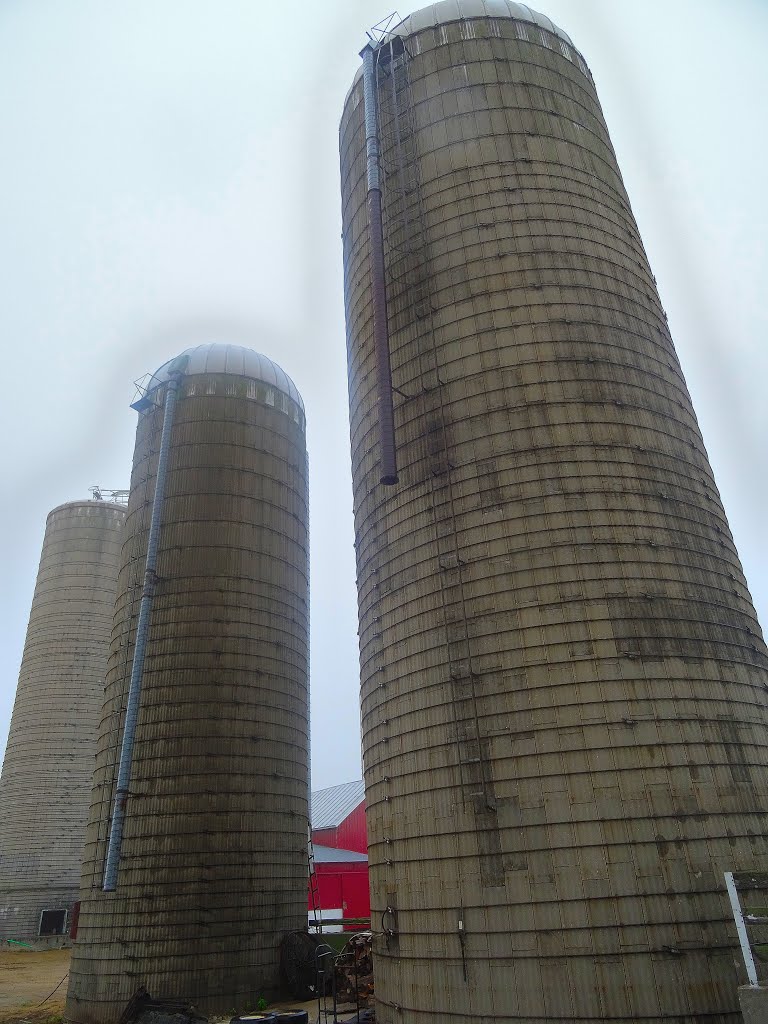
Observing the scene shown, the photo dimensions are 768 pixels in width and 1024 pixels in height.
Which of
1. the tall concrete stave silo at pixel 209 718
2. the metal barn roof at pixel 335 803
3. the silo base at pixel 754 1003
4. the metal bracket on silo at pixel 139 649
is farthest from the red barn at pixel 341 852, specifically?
the silo base at pixel 754 1003

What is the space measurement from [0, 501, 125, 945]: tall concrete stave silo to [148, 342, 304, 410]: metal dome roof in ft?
45.7

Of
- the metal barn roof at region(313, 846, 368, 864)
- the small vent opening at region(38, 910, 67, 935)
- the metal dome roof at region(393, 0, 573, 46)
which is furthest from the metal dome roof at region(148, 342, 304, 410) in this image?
the small vent opening at region(38, 910, 67, 935)

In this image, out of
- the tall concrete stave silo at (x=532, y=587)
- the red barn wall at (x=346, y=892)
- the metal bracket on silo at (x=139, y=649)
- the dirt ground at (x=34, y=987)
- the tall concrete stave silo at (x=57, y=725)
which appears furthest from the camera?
the tall concrete stave silo at (x=57, y=725)

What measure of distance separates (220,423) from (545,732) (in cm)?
1659

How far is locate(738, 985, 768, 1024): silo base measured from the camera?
9539 mm

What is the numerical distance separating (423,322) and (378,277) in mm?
1666

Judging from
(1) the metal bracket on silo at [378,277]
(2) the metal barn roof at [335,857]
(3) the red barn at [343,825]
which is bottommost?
(2) the metal barn roof at [335,857]

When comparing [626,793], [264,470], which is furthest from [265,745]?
[626,793]

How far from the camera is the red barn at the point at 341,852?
30.3 meters

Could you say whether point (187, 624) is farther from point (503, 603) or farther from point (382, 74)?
point (382, 74)

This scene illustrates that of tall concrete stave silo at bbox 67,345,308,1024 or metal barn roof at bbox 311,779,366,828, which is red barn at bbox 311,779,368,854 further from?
tall concrete stave silo at bbox 67,345,308,1024

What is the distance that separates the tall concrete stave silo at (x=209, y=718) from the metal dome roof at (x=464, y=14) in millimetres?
11947

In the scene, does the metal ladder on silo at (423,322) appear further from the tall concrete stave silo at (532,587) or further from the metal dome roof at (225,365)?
the metal dome roof at (225,365)

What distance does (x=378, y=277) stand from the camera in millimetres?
18781
